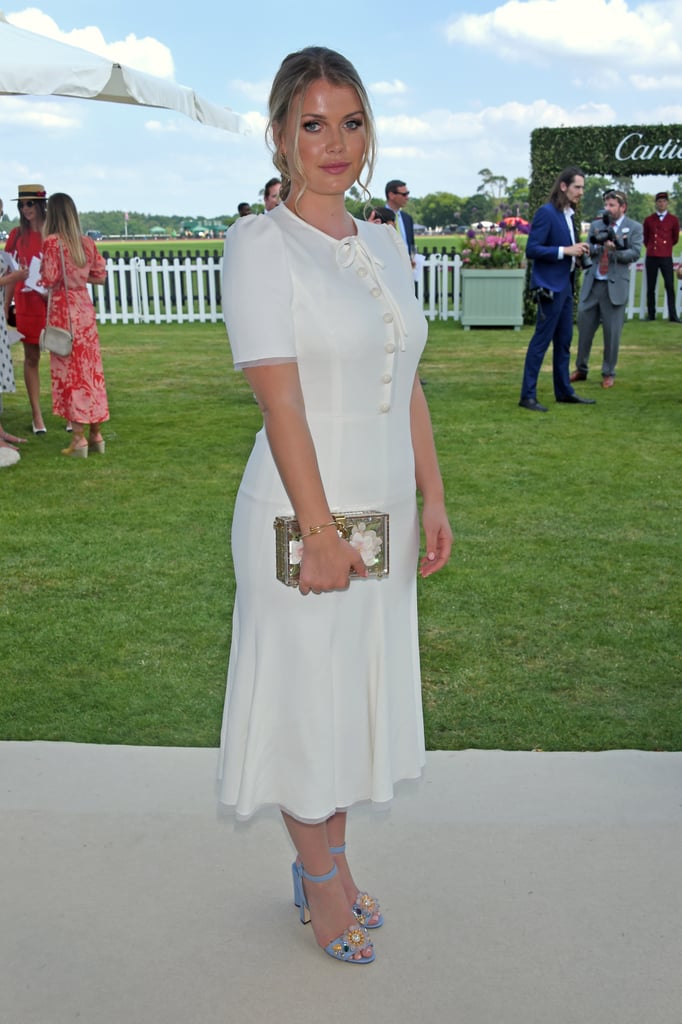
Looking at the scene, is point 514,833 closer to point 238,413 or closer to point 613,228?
point 238,413

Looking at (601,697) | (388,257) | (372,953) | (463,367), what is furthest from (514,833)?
(463,367)

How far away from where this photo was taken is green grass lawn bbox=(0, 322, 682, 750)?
12.3 feet

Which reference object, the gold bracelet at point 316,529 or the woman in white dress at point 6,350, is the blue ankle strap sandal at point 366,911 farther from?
the woman in white dress at point 6,350

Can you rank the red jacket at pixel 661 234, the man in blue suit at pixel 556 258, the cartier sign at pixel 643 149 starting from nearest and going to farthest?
the man in blue suit at pixel 556 258 → the red jacket at pixel 661 234 → the cartier sign at pixel 643 149

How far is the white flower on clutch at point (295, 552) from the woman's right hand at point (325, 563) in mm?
23

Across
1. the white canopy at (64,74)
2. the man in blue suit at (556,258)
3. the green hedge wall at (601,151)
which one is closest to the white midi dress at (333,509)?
the white canopy at (64,74)

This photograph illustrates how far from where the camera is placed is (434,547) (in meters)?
2.48

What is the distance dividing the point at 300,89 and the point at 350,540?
0.87 metres

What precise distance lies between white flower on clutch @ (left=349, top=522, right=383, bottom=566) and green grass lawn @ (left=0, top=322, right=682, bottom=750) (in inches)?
62.7

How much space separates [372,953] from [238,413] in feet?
26.0

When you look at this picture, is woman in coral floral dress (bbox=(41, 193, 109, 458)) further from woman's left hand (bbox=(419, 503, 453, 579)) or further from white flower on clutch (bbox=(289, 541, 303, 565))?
white flower on clutch (bbox=(289, 541, 303, 565))

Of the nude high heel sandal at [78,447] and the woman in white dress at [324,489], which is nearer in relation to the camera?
the woman in white dress at [324,489]

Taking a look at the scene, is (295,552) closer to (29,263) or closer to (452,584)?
(452,584)

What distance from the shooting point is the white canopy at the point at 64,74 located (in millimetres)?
6207
